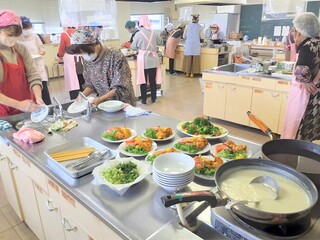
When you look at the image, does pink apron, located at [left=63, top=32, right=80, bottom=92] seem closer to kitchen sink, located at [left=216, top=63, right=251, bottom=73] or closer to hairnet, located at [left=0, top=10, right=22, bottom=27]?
kitchen sink, located at [left=216, top=63, right=251, bottom=73]

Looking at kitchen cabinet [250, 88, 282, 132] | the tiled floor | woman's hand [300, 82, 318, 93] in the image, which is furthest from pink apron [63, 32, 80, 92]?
woman's hand [300, 82, 318, 93]

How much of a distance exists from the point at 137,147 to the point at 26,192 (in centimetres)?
86

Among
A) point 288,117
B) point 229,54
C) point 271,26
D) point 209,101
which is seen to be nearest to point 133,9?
point 229,54

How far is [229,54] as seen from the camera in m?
7.37

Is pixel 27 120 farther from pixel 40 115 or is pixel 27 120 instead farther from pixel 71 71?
pixel 71 71

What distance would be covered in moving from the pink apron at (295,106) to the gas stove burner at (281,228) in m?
1.85

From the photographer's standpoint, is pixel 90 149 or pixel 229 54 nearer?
pixel 90 149

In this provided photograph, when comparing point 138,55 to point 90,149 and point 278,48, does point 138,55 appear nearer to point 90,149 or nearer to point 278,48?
point 90,149

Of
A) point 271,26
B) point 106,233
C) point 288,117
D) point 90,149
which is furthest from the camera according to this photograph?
point 271,26

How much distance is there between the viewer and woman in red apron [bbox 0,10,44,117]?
1.72 m

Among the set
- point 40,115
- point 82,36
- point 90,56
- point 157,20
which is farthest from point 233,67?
point 157,20

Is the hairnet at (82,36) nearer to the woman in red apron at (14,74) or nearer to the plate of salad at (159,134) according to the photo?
the woman in red apron at (14,74)

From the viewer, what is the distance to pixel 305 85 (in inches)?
88.4

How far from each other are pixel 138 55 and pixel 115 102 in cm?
273
